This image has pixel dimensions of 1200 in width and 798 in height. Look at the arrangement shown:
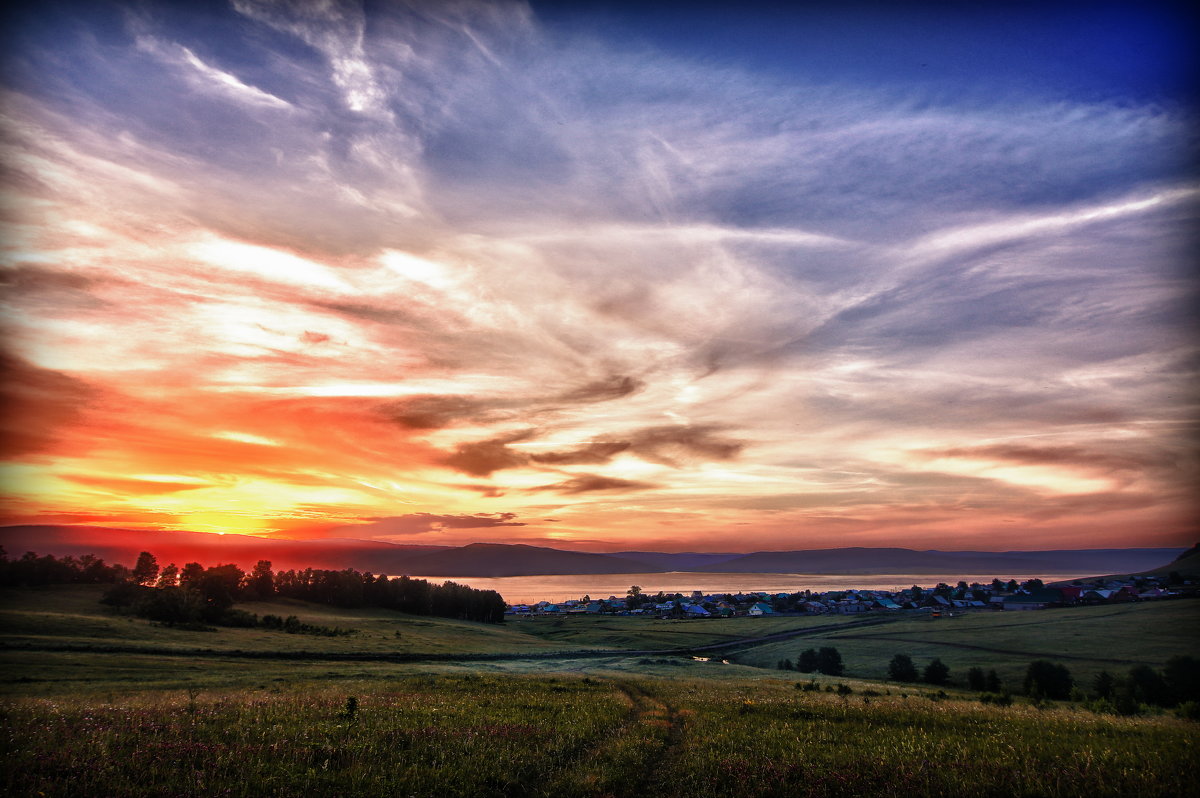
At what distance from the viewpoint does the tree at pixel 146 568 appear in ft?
359

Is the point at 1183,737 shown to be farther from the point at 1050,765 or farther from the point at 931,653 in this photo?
the point at 931,653

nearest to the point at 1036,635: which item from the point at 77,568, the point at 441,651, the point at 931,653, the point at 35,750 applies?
the point at 931,653

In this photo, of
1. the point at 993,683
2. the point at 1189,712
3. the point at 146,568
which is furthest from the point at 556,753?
the point at 146,568

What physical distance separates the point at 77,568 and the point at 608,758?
491ft

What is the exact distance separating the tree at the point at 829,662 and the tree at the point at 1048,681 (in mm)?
24173

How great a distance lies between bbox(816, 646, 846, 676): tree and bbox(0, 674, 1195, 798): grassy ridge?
67.4m

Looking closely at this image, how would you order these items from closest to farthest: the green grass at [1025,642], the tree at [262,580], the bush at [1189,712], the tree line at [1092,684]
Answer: the bush at [1189,712]
the tree line at [1092,684]
the green grass at [1025,642]
the tree at [262,580]

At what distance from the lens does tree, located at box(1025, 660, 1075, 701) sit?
55062 mm

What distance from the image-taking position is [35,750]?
35.3 ft

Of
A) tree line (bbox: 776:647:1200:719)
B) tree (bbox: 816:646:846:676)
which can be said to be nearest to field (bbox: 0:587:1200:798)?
tree line (bbox: 776:647:1200:719)

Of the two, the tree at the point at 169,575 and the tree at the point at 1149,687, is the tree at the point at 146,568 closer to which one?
the tree at the point at 169,575

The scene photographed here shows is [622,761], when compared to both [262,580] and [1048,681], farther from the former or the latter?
[262,580]

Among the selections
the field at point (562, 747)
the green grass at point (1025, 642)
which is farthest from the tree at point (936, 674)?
the field at point (562, 747)

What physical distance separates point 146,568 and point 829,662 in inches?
4832
